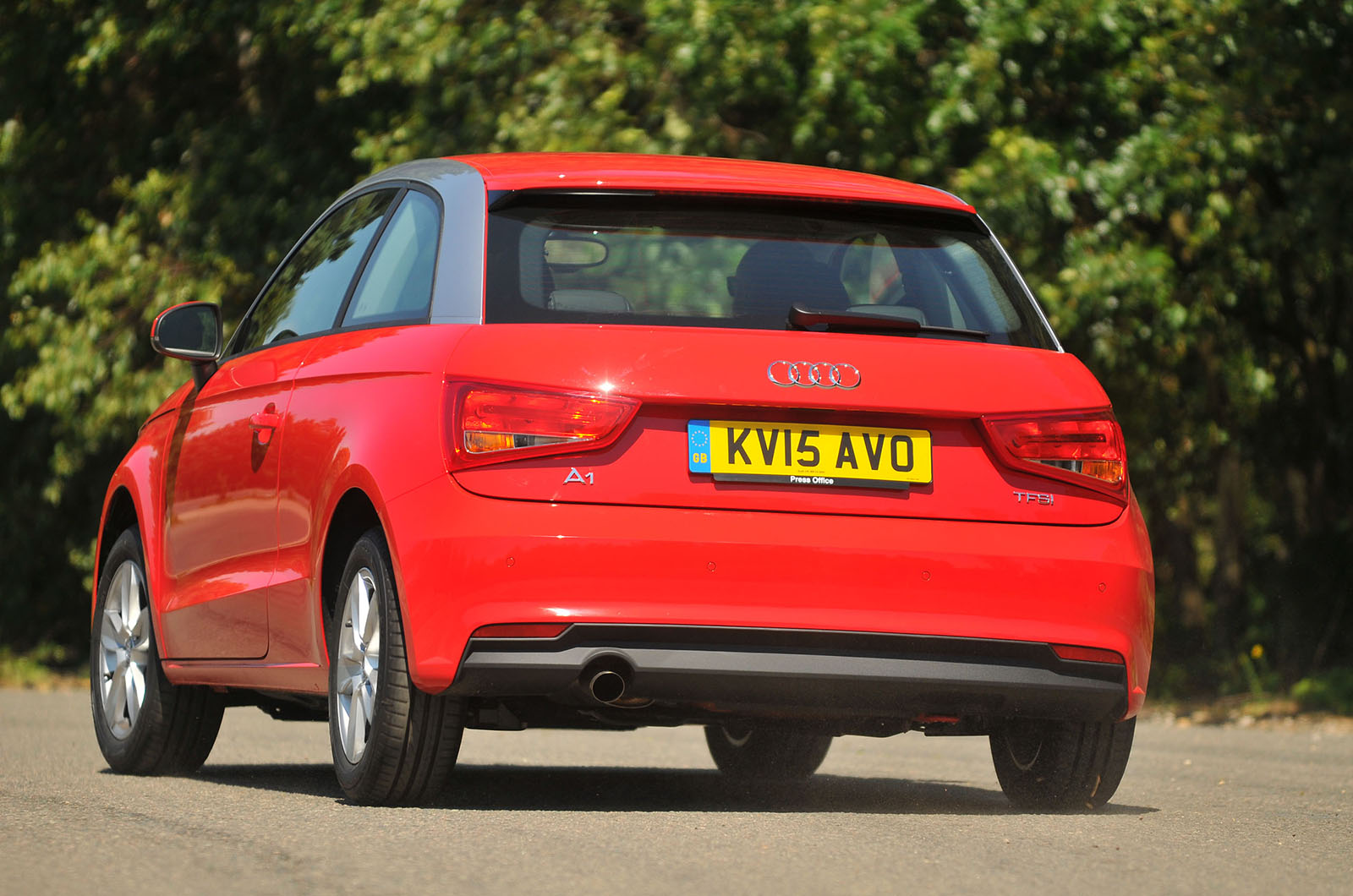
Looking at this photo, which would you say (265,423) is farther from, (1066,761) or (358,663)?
(1066,761)

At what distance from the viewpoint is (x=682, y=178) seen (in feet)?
19.1

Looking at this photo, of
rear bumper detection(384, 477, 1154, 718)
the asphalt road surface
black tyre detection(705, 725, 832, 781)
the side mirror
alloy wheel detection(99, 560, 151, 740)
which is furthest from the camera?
black tyre detection(705, 725, 832, 781)

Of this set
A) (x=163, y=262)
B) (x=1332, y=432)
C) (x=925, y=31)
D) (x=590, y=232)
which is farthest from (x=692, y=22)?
(x=590, y=232)

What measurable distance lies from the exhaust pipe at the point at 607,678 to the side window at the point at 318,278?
1.63 meters

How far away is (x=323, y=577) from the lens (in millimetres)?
5977

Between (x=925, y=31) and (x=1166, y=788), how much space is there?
8.11 metres

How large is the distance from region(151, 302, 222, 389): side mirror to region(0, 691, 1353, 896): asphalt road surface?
4.49 feet

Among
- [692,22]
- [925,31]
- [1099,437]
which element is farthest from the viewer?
[925,31]

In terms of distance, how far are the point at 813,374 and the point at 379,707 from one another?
1.38 meters

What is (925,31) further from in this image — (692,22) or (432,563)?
(432,563)

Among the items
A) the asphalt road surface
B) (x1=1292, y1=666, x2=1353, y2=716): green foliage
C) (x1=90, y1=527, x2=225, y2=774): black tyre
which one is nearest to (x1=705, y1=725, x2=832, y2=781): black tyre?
the asphalt road surface

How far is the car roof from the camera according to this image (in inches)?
226

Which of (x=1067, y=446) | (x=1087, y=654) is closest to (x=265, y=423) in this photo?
(x=1067, y=446)

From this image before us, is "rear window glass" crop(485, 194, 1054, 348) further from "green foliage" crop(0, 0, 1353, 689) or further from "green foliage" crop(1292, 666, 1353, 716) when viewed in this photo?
"green foliage" crop(1292, 666, 1353, 716)
